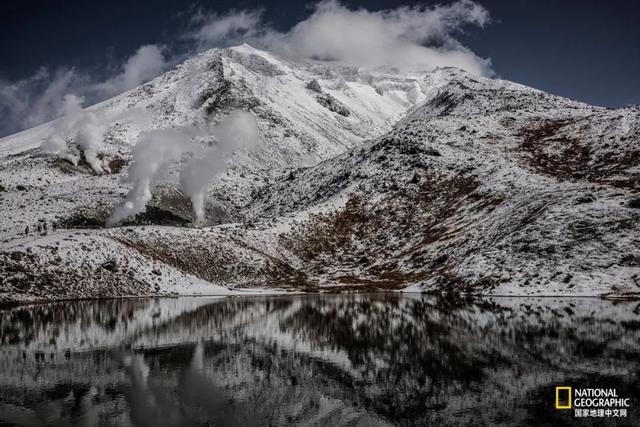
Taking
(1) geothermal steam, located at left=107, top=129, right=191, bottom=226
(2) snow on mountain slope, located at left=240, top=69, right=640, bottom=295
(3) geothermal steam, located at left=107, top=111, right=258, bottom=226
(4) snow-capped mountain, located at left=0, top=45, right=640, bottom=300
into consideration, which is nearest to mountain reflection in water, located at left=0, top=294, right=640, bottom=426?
(2) snow on mountain slope, located at left=240, top=69, right=640, bottom=295

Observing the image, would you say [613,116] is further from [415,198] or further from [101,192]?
[101,192]

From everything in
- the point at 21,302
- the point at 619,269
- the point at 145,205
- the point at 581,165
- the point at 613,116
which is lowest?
the point at 21,302

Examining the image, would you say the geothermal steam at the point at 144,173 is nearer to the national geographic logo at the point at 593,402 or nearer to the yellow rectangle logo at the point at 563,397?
the yellow rectangle logo at the point at 563,397

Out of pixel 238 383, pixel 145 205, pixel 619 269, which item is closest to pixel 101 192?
pixel 145 205

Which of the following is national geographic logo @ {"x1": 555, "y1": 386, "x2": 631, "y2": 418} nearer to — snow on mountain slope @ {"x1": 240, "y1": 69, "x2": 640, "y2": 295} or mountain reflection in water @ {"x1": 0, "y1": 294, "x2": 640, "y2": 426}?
mountain reflection in water @ {"x1": 0, "y1": 294, "x2": 640, "y2": 426}

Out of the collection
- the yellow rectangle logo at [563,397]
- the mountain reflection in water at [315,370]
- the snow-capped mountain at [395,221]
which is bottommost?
the mountain reflection in water at [315,370]

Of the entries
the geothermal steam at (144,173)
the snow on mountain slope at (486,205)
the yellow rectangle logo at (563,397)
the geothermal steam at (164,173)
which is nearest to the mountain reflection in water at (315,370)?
the yellow rectangle logo at (563,397)

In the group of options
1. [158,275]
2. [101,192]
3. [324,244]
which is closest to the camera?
[158,275]
